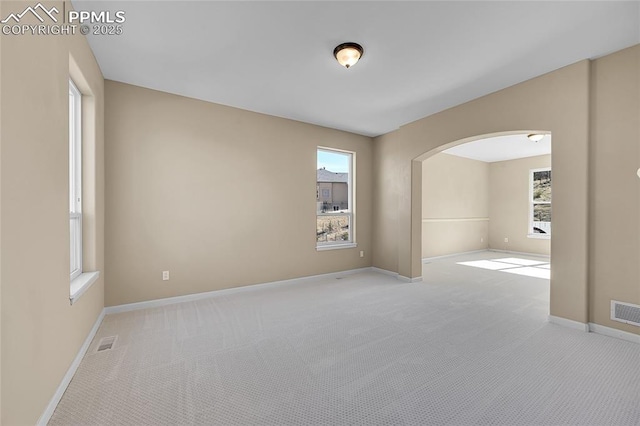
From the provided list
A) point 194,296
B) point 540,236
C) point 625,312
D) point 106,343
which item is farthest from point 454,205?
point 106,343

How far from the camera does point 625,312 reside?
2.59 metres

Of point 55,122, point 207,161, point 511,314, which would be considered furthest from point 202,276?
point 511,314

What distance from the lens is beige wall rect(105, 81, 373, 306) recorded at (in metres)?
3.33

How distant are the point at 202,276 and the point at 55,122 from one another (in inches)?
99.6

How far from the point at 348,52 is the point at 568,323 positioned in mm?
3624

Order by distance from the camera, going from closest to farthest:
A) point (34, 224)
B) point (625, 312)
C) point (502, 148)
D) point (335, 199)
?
point (34, 224) → point (625, 312) → point (335, 199) → point (502, 148)

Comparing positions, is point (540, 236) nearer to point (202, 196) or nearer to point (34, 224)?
point (202, 196)

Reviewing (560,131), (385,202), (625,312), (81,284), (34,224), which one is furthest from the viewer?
(385,202)

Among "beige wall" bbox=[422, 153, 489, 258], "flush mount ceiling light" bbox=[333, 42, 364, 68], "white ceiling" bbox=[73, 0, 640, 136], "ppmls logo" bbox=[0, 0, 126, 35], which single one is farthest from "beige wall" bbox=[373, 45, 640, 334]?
"ppmls logo" bbox=[0, 0, 126, 35]

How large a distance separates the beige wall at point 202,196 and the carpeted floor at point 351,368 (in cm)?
60

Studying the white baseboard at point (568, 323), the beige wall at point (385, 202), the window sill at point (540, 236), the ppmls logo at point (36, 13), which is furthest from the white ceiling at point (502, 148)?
the ppmls logo at point (36, 13)

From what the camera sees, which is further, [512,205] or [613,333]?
[512,205]

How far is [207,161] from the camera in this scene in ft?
12.6

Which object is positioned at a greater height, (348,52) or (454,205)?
(348,52)
